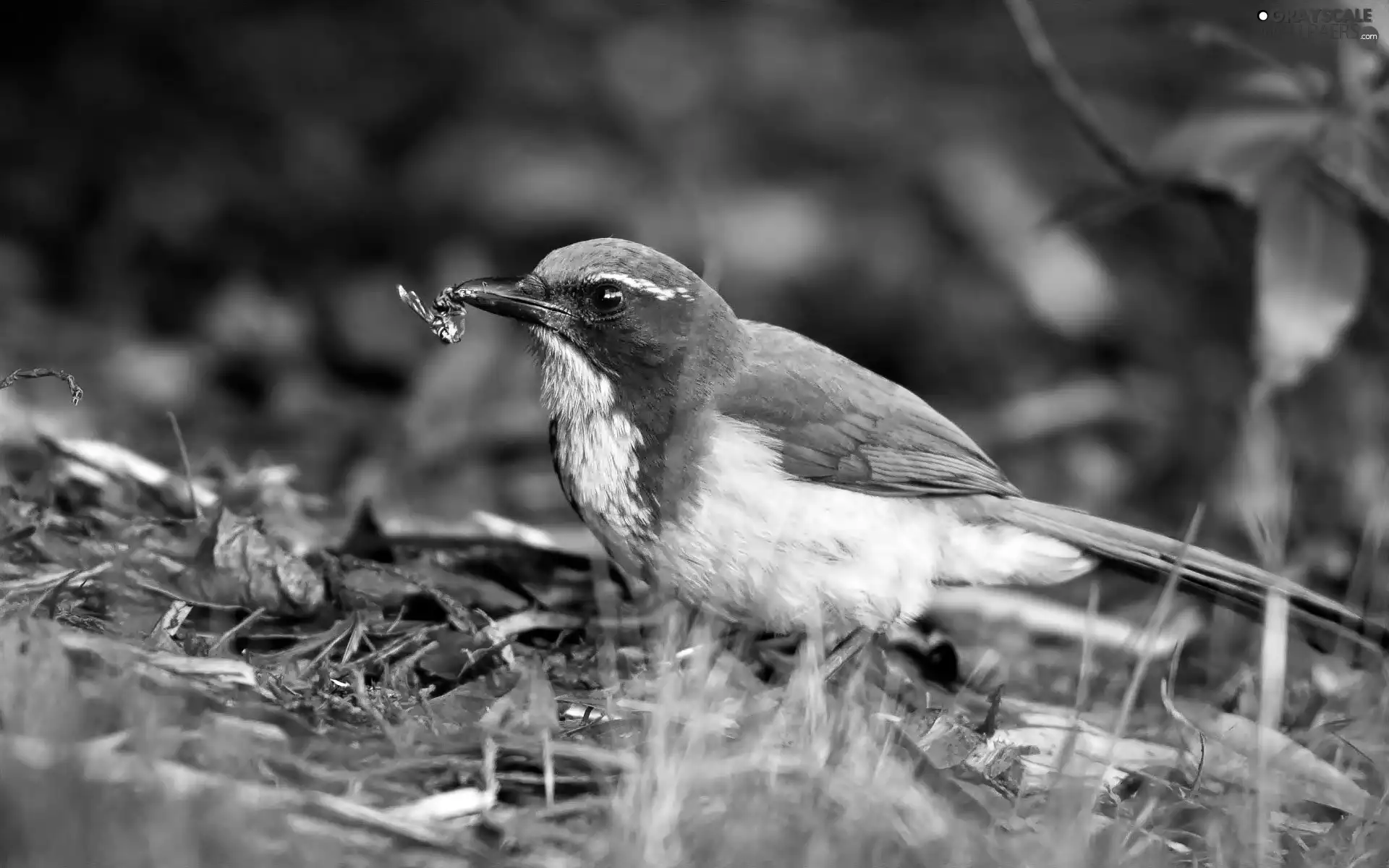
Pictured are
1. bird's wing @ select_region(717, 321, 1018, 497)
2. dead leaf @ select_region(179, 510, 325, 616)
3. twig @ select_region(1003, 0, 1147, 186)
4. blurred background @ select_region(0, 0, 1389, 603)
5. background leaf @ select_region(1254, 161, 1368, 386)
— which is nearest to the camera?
dead leaf @ select_region(179, 510, 325, 616)

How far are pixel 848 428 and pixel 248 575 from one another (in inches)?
80.9

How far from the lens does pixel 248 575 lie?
175 inches

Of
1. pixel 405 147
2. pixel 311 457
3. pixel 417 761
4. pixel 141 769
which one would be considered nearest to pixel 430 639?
pixel 417 761

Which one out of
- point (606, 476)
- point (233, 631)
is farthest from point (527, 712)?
point (606, 476)

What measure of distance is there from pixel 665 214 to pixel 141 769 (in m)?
5.84

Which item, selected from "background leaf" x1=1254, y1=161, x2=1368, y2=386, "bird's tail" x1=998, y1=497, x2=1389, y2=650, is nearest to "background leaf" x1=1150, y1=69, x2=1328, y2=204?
"background leaf" x1=1254, y1=161, x2=1368, y2=386

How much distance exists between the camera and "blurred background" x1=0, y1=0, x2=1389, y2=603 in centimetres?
838

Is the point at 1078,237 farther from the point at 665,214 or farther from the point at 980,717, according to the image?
the point at 980,717

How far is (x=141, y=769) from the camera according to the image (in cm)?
295

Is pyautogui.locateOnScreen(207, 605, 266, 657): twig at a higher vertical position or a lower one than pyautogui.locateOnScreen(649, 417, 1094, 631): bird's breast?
lower

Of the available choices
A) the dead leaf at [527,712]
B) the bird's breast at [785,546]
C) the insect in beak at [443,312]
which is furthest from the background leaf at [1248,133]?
the dead leaf at [527,712]

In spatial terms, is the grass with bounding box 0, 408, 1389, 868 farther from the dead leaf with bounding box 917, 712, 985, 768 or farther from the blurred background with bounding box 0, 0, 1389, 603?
the blurred background with bounding box 0, 0, 1389, 603

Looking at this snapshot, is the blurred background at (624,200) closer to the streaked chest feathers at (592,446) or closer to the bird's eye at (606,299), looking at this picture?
the streaked chest feathers at (592,446)

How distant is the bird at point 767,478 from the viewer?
4.66m
